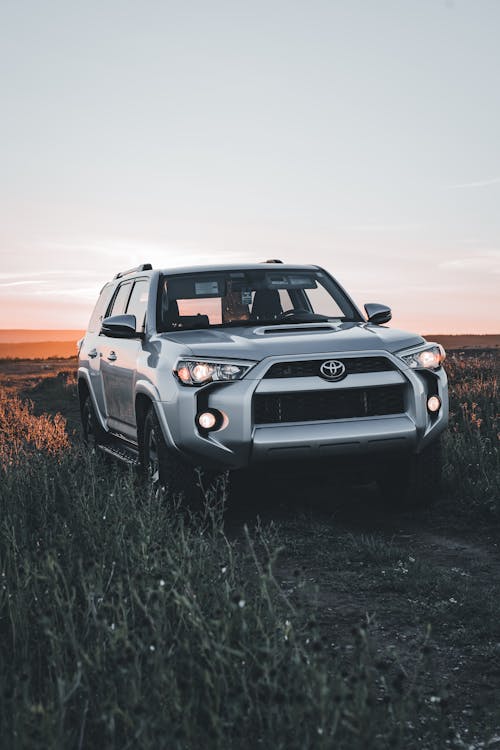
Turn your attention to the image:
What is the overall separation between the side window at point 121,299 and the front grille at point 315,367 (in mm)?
2956

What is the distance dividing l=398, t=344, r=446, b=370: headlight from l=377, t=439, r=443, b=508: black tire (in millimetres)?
664

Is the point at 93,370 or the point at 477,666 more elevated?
the point at 93,370

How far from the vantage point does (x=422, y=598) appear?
508cm

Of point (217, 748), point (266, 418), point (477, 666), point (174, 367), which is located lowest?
point (477, 666)

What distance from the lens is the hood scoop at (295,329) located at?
6.73 meters

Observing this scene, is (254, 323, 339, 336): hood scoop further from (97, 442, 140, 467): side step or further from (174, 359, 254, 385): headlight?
(97, 442, 140, 467): side step

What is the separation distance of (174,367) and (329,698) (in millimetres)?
3614

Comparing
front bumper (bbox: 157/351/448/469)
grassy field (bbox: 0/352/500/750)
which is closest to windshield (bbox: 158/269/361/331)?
front bumper (bbox: 157/351/448/469)

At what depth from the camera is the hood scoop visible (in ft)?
22.1

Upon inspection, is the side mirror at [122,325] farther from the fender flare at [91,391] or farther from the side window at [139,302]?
the fender flare at [91,391]

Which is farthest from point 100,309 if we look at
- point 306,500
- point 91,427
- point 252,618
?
point 252,618

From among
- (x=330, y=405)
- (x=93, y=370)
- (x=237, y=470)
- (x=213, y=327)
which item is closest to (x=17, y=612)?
(x=237, y=470)

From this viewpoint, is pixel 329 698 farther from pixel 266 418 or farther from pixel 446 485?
pixel 446 485

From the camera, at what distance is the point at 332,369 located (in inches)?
243
